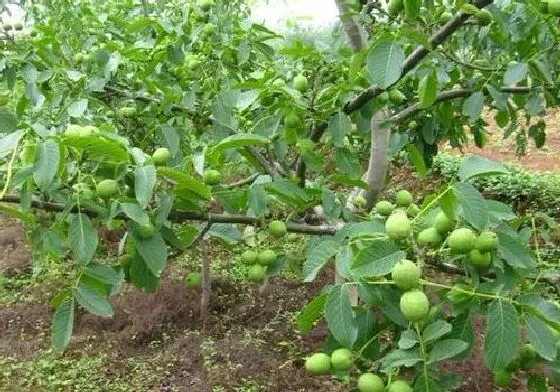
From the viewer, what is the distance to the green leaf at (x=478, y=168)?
3.73ft

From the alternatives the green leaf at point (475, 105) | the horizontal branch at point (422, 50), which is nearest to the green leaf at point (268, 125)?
the horizontal branch at point (422, 50)

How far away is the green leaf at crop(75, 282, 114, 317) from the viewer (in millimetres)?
1296

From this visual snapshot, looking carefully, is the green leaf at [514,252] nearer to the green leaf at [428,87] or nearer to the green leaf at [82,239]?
the green leaf at [428,87]

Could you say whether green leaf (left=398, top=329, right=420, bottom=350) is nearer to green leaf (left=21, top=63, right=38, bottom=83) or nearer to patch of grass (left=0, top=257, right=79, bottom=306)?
green leaf (left=21, top=63, right=38, bottom=83)

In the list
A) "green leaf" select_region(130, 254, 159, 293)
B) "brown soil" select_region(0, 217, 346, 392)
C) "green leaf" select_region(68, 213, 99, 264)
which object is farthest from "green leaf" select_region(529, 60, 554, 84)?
"brown soil" select_region(0, 217, 346, 392)

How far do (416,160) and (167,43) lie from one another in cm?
103

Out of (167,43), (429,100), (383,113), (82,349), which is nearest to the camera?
(429,100)

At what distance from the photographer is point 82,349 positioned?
12.6 feet

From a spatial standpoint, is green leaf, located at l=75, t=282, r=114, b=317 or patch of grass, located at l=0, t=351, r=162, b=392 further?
patch of grass, located at l=0, t=351, r=162, b=392

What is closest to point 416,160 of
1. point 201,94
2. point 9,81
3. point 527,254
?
point 527,254

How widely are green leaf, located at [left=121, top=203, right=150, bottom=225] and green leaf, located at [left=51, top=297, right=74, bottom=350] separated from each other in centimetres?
26

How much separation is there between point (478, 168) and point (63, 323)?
2.79 ft

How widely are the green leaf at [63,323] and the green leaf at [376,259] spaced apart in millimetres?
600

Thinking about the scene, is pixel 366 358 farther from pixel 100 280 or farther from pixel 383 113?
pixel 383 113
